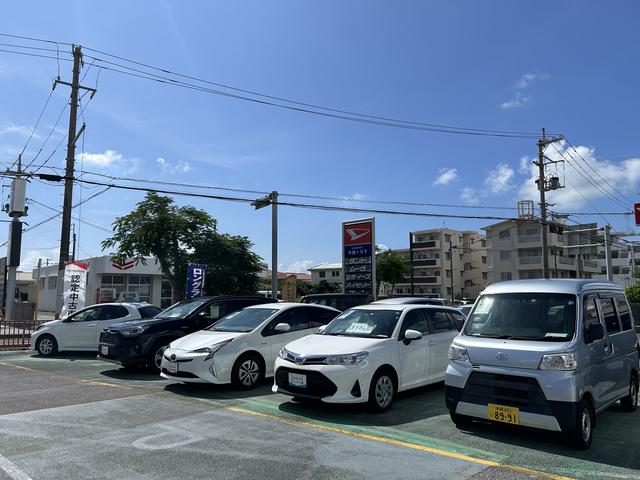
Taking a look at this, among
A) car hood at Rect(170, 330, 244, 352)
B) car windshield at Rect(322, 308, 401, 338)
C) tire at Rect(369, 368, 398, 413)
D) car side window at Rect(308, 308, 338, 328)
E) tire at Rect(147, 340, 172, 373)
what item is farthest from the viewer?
tire at Rect(147, 340, 172, 373)

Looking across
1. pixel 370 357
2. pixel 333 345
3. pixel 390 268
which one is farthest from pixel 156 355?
pixel 390 268

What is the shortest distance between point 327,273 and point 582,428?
85260 millimetres

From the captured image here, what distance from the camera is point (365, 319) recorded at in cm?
835

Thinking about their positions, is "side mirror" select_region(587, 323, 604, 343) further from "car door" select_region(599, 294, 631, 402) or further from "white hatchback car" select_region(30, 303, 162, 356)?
"white hatchback car" select_region(30, 303, 162, 356)

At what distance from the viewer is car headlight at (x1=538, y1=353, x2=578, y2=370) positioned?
5.49m

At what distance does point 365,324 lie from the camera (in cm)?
820

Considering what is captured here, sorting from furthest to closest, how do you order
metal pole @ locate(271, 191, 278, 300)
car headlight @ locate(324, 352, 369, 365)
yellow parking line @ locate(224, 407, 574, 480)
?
1. metal pole @ locate(271, 191, 278, 300)
2. car headlight @ locate(324, 352, 369, 365)
3. yellow parking line @ locate(224, 407, 574, 480)

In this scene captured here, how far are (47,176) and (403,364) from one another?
14.2 meters

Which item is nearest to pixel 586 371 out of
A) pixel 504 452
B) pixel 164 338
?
pixel 504 452

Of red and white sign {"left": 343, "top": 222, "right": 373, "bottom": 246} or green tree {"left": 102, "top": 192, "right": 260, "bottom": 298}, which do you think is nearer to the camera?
red and white sign {"left": 343, "top": 222, "right": 373, "bottom": 246}

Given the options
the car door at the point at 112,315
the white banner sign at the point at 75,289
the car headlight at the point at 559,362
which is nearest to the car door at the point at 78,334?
the car door at the point at 112,315

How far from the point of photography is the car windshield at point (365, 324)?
7.95m

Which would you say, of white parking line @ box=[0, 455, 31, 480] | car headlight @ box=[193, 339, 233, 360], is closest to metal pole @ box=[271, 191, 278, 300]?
car headlight @ box=[193, 339, 233, 360]

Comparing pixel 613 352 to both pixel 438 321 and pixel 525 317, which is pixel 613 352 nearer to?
pixel 525 317
